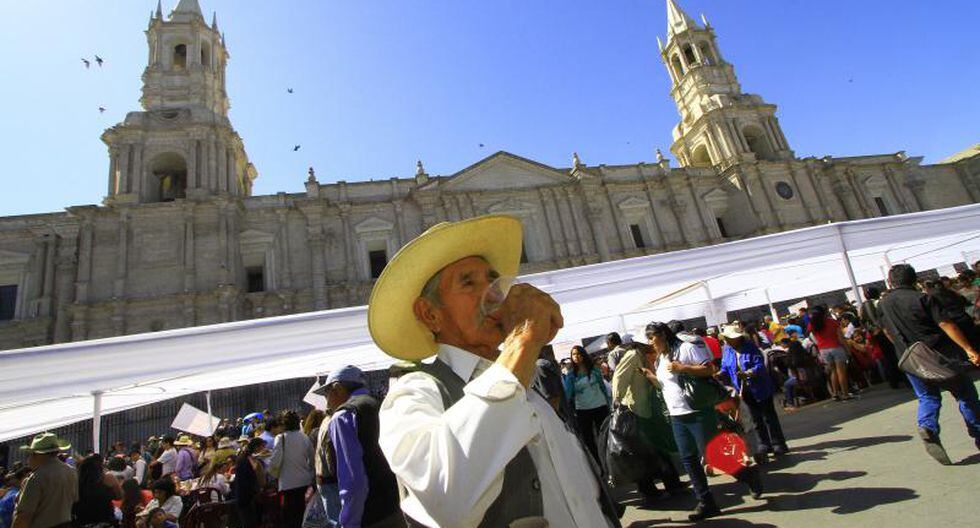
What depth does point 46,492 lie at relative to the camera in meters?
4.59

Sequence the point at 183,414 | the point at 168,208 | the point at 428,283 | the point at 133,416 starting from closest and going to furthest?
the point at 428,283 → the point at 183,414 → the point at 133,416 → the point at 168,208

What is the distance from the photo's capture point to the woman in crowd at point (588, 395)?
6578 mm

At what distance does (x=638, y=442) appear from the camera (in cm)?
472

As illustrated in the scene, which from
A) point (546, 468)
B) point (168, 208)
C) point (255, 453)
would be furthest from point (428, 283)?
point (168, 208)

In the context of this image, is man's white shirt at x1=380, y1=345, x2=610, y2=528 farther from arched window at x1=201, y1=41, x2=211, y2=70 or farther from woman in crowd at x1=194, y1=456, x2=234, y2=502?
arched window at x1=201, y1=41, x2=211, y2=70

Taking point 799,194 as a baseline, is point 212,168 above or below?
above

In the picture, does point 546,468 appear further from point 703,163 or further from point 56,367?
point 703,163

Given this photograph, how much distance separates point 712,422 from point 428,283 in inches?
146

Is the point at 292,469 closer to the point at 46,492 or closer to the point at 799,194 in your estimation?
the point at 46,492

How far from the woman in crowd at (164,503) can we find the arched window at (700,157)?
33.1 meters

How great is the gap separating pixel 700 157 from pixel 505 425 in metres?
35.8

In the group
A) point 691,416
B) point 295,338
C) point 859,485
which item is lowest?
point 859,485

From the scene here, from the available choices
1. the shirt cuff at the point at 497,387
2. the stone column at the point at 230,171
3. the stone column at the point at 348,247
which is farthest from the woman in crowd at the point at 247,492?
the stone column at the point at 230,171

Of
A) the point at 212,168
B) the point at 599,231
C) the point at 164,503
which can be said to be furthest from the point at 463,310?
the point at 212,168
